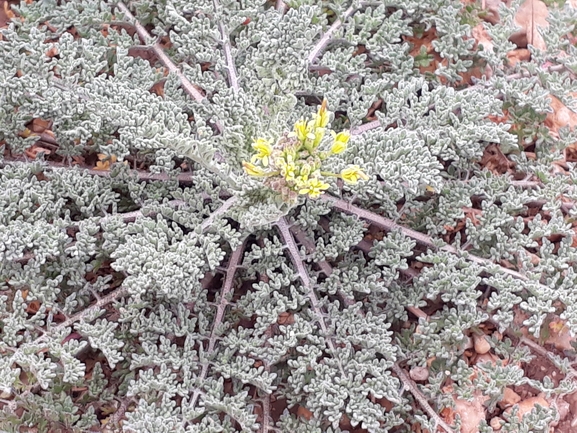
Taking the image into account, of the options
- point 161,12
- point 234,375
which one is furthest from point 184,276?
point 161,12

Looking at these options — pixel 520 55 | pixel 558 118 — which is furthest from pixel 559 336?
pixel 520 55

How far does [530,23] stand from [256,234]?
6.77 ft

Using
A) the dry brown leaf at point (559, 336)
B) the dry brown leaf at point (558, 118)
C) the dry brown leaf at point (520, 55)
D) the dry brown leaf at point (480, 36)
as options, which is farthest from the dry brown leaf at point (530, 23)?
the dry brown leaf at point (559, 336)

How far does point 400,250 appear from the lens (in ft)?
8.63

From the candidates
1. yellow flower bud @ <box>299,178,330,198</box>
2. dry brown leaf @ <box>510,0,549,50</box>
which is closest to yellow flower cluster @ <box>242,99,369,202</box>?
yellow flower bud @ <box>299,178,330,198</box>

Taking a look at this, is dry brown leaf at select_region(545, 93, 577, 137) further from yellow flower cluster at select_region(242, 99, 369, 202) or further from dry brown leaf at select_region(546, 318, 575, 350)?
yellow flower cluster at select_region(242, 99, 369, 202)

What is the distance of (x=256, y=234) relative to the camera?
2781 mm

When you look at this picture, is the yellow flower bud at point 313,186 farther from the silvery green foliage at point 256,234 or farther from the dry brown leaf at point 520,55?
the dry brown leaf at point 520,55

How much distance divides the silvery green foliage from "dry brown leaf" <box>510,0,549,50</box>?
47 cm

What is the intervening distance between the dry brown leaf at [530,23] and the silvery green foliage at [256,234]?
0.47 m

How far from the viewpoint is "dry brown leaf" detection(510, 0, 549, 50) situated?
338 cm

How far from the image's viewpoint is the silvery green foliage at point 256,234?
7.75 feet

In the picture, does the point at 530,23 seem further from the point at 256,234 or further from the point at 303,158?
the point at 303,158

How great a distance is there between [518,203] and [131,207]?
1.79 meters
